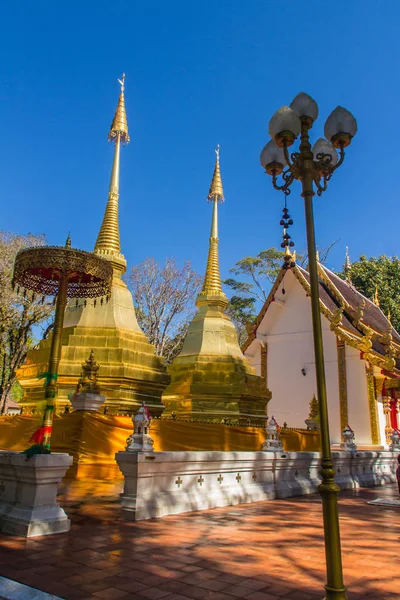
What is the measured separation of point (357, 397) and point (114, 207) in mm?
11695

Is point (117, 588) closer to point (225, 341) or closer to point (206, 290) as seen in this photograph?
point (225, 341)

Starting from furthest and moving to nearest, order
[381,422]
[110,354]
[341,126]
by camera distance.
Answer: [381,422] → [110,354] → [341,126]

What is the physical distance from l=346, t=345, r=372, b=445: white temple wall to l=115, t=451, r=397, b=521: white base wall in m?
7.01

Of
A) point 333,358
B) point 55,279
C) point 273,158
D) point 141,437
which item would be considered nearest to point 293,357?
point 333,358

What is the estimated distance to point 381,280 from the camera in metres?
30.5

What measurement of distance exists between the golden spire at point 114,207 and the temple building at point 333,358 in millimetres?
6609

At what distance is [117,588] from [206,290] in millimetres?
16435

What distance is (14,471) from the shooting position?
19.2 feet

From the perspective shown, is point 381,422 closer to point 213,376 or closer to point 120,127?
point 213,376

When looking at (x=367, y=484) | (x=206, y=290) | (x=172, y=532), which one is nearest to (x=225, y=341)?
(x=206, y=290)

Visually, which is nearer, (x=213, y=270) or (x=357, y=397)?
(x=357, y=397)

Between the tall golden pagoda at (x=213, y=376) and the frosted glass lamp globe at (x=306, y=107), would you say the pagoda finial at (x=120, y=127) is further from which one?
the frosted glass lamp globe at (x=306, y=107)

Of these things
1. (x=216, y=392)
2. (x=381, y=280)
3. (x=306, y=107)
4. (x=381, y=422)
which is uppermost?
(x=381, y=280)

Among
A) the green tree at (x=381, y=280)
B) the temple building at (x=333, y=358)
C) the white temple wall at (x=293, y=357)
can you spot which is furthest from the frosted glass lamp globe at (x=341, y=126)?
the green tree at (x=381, y=280)
